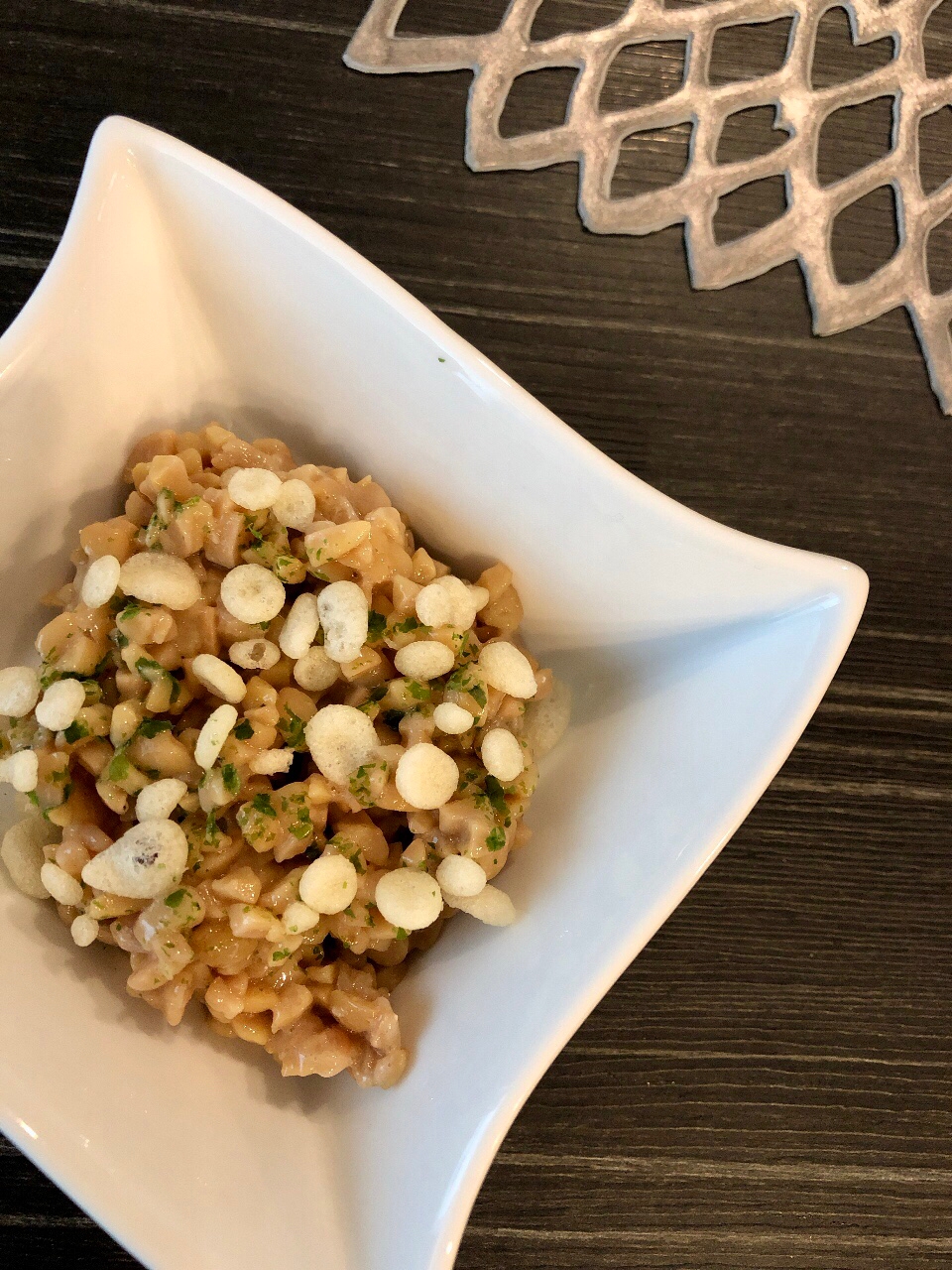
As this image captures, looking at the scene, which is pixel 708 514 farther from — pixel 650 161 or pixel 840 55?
pixel 840 55

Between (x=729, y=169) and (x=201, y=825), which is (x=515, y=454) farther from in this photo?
(x=729, y=169)

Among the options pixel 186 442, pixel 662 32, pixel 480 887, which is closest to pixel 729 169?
pixel 662 32

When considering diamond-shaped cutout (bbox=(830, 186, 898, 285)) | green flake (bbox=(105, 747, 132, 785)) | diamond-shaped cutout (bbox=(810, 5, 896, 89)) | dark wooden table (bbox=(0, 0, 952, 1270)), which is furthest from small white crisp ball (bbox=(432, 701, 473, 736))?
diamond-shaped cutout (bbox=(810, 5, 896, 89))

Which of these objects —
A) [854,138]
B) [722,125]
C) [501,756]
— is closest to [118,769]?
[501,756]

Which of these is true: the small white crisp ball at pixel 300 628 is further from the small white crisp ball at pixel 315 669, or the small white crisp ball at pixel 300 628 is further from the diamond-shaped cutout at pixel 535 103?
the diamond-shaped cutout at pixel 535 103

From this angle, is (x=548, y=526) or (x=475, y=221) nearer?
(x=548, y=526)

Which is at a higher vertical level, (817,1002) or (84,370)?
(84,370)
